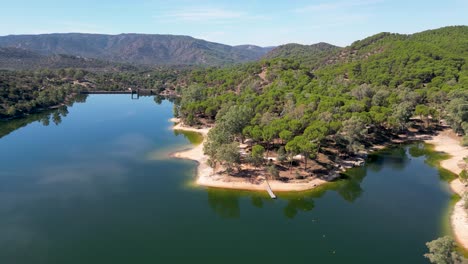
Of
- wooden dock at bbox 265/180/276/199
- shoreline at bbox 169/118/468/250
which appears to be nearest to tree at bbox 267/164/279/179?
shoreline at bbox 169/118/468/250

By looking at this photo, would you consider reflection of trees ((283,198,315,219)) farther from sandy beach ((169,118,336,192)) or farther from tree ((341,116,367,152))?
tree ((341,116,367,152))

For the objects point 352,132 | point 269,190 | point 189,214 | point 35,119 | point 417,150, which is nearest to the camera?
point 189,214

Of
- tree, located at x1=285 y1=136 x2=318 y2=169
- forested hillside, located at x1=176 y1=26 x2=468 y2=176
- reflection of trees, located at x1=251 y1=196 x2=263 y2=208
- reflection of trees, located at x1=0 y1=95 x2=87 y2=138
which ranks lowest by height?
reflection of trees, located at x1=0 y1=95 x2=87 y2=138

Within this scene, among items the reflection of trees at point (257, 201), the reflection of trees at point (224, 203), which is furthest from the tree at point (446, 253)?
the reflection of trees at point (224, 203)

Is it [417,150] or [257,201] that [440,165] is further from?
[257,201]

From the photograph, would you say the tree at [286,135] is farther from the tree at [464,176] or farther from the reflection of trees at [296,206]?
the tree at [464,176]

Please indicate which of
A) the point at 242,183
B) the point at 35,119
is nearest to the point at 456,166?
the point at 242,183

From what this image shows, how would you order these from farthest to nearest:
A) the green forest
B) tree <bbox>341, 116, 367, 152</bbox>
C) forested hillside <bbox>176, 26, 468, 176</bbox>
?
forested hillside <bbox>176, 26, 468, 176</bbox>, the green forest, tree <bbox>341, 116, 367, 152</bbox>
